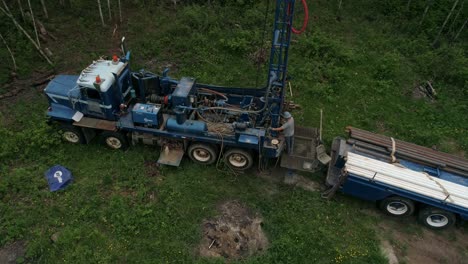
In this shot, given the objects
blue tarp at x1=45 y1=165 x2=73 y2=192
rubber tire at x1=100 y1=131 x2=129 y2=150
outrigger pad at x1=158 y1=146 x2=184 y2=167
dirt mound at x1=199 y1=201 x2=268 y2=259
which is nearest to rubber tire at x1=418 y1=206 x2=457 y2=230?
dirt mound at x1=199 y1=201 x2=268 y2=259

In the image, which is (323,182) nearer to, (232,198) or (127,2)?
(232,198)

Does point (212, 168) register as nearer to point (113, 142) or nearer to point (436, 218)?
point (113, 142)

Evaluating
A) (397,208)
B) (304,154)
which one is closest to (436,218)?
(397,208)

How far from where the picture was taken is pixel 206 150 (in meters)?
11.7

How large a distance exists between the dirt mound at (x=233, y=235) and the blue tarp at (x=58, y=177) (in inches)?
179

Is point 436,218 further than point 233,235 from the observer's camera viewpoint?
Yes

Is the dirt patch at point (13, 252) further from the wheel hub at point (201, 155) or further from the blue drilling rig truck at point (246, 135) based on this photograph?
the wheel hub at point (201, 155)

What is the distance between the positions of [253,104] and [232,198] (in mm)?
3308

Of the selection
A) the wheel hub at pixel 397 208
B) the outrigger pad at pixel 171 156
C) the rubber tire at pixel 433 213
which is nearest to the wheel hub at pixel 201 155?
the outrigger pad at pixel 171 156

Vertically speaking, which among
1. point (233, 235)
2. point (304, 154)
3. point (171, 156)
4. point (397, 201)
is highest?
point (304, 154)

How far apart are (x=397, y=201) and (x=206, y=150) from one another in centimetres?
591

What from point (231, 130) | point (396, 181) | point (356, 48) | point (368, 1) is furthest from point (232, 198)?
point (368, 1)

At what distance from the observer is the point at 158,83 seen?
12672 millimetres

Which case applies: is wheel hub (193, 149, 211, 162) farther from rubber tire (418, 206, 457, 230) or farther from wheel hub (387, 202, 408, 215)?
rubber tire (418, 206, 457, 230)
